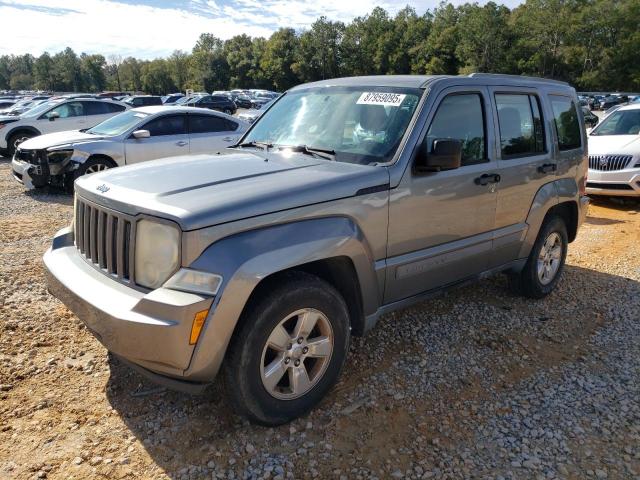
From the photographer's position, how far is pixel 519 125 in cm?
430

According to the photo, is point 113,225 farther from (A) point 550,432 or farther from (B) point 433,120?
(A) point 550,432

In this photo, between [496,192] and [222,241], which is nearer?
[222,241]

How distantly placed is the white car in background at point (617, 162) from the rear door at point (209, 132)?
6725 millimetres

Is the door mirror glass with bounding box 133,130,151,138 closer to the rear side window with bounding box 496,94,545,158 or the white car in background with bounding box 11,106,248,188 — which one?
the white car in background with bounding box 11,106,248,188

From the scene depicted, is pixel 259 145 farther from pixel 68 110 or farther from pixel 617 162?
pixel 68 110

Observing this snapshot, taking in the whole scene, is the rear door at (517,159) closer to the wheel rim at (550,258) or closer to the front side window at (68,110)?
the wheel rim at (550,258)

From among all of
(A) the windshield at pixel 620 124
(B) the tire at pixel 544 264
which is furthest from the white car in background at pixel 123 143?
(A) the windshield at pixel 620 124

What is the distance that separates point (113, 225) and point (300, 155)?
4.44 ft

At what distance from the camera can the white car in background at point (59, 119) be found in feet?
45.6

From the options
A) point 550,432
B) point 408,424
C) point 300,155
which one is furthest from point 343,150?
point 550,432

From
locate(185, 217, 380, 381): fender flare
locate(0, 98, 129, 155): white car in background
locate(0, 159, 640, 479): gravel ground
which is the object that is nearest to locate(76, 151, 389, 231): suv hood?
locate(185, 217, 380, 381): fender flare

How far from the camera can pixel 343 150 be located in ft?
11.5

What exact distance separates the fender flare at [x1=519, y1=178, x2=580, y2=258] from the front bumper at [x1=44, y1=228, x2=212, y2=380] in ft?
10.3

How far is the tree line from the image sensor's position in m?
74.9
